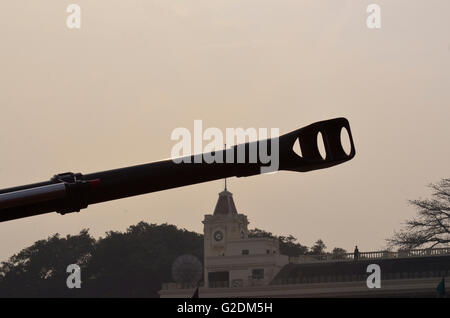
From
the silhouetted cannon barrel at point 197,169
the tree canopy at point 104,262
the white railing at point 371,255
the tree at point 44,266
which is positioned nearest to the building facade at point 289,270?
the white railing at point 371,255

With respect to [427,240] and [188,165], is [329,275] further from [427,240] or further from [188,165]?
[188,165]

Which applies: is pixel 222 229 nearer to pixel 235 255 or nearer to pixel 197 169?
pixel 235 255

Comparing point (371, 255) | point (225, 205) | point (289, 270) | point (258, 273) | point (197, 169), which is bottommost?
point (197, 169)

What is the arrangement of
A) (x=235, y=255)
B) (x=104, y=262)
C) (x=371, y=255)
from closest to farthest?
(x=371, y=255) < (x=235, y=255) < (x=104, y=262)

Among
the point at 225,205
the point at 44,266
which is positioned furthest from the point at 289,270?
the point at 44,266

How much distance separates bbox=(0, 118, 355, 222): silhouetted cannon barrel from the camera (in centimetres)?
375

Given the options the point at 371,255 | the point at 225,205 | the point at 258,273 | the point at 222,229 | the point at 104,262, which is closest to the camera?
the point at 371,255

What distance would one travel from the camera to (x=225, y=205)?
468 feet

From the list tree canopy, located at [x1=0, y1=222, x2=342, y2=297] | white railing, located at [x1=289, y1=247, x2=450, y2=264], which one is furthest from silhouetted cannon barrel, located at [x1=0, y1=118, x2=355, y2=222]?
tree canopy, located at [x1=0, y1=222, x2=342, y2=297]

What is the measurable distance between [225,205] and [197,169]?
139 m

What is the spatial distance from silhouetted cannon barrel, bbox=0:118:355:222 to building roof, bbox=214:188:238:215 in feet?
451

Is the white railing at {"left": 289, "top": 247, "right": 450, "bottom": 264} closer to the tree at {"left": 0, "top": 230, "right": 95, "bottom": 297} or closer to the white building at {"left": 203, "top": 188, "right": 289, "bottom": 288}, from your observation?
the white building at {"left": 203, "top": 188, "right": 289, "bottom": 288}

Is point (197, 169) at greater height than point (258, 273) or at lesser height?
lesser
